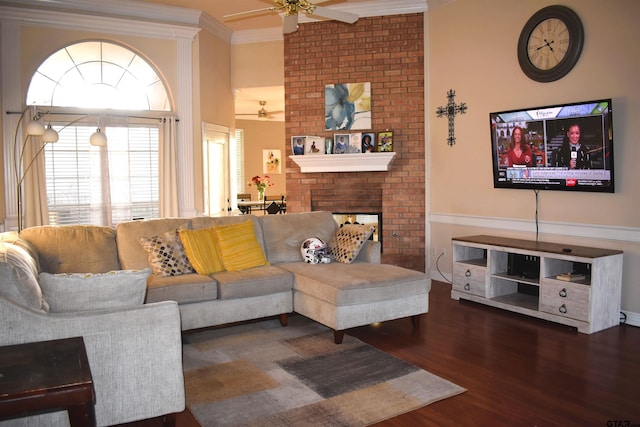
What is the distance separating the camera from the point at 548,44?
16.2 ft

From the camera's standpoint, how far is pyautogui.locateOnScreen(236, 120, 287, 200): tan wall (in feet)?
41.9

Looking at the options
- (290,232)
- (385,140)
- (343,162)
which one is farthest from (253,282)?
(385,140)

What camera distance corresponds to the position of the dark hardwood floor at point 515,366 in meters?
2.82

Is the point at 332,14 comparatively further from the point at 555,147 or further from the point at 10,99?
the point at 10,99

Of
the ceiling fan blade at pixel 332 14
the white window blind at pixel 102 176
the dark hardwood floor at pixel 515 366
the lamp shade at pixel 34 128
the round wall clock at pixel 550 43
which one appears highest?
the ceiling fan blade at pixel 332 14

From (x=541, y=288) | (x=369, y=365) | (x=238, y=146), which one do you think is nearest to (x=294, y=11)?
(x=369, y=365)

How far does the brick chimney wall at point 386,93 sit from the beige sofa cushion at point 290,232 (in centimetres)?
139

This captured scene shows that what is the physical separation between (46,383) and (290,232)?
3.48m

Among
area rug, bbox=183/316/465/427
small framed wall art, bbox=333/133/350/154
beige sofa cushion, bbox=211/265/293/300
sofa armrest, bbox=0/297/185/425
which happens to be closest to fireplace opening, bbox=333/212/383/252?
small framed wall art, bbox=333/133/350/154

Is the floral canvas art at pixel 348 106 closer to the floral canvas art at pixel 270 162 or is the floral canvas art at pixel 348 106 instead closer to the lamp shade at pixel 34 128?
the lamp shade at pixel 34 128

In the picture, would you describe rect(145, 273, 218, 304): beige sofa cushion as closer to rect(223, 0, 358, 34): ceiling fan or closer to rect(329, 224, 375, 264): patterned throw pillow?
rect(329, 224, 375, 264): patterned throw pillow

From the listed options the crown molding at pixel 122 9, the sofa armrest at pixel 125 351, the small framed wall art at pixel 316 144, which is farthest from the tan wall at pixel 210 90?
the sofa armrest at pixel 125 351

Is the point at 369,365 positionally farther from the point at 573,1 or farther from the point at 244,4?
the point at 244,4

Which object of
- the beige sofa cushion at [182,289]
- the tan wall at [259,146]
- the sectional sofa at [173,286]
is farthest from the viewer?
the tan wall at [259,146]
